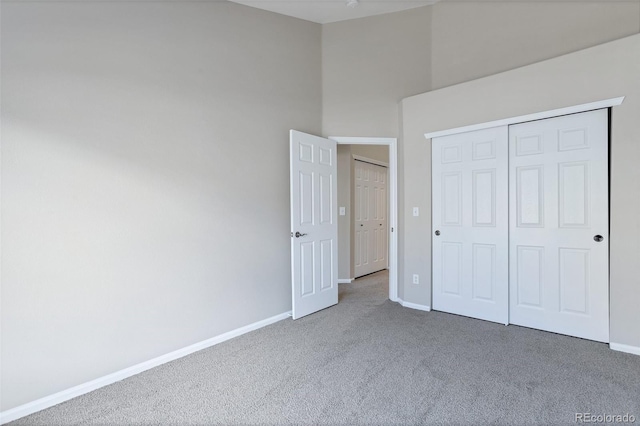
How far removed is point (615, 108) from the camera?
2541 mm

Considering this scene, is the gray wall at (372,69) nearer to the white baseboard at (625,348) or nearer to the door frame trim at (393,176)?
the door frame trim at (393,176)

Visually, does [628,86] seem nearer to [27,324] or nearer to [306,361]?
[306,361]

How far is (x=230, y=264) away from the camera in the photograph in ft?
9.45

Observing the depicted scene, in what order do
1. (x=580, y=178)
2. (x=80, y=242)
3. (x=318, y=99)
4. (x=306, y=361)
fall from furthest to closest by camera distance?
(x=318, y=99) → (x=580, y=178) → (x=306, y=361) → (x=80, y=242)

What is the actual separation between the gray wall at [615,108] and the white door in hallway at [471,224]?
297 millimetres

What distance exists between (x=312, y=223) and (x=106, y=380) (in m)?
2.18

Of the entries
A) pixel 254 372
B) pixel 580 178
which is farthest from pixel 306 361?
pixel 580 178

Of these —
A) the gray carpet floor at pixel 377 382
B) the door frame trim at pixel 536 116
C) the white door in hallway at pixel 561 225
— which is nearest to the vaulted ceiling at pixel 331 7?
the door frame trim at pixel 536 116

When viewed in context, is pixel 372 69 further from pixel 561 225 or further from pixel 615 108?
pixel 561 225

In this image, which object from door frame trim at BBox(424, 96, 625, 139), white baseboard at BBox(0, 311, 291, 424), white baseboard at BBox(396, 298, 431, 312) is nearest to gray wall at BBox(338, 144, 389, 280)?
white baseboard at BBox(396, 298, 431, 312)

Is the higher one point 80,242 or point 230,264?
point 80,242

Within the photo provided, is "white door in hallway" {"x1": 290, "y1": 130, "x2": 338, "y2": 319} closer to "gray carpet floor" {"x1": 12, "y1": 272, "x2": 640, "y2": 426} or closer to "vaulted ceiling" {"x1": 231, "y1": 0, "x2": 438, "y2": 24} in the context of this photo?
"gray carpet floor" {"x1": 12, "y1": 272, "x2": 640, "y2": 426}

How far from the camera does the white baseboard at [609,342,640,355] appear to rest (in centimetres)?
247

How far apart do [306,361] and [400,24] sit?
3.84 metres
